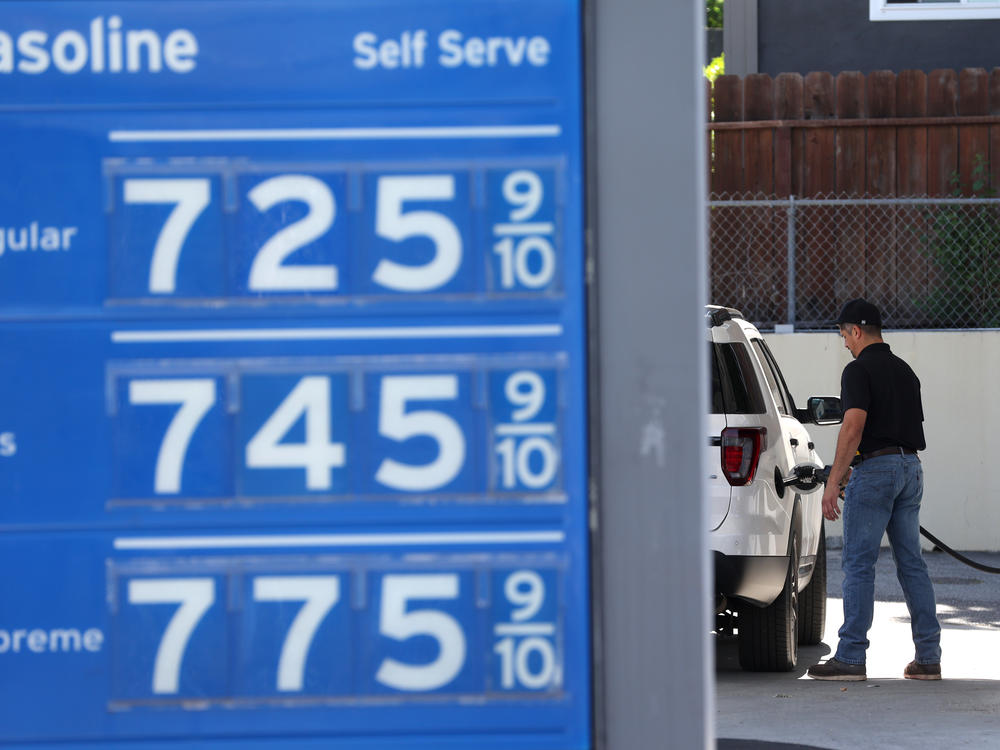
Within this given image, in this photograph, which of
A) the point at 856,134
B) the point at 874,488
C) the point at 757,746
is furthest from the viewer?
the point at 856,134

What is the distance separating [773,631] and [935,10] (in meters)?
10.1

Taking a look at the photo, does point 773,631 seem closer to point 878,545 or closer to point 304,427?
point 878,545

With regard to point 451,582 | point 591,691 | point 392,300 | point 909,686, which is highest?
point 392,300

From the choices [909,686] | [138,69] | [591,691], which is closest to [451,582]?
[591,691]

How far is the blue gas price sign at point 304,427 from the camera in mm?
2957

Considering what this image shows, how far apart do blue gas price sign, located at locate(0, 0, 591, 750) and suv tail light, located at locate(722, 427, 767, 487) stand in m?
4.55

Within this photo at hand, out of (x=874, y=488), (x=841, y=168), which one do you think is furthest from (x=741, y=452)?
(x=841, y=168)

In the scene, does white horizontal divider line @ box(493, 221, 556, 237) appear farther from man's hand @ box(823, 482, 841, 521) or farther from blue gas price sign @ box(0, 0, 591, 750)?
man's hand @ box(823, 482, 841, 521)

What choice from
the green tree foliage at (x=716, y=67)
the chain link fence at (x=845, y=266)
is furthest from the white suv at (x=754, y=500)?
the green tree foliage at (x=716, y=67)

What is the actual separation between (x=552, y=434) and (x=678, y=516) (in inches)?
12.6

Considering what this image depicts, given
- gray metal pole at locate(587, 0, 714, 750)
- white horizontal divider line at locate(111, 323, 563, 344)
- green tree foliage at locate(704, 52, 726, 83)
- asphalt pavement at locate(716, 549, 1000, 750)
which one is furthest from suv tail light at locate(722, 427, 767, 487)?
green tree foliage at locate(704, 52, 726, 83)

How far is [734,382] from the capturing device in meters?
7.57

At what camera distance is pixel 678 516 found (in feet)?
9.59

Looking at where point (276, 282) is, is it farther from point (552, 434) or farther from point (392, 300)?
point (552, 434)
